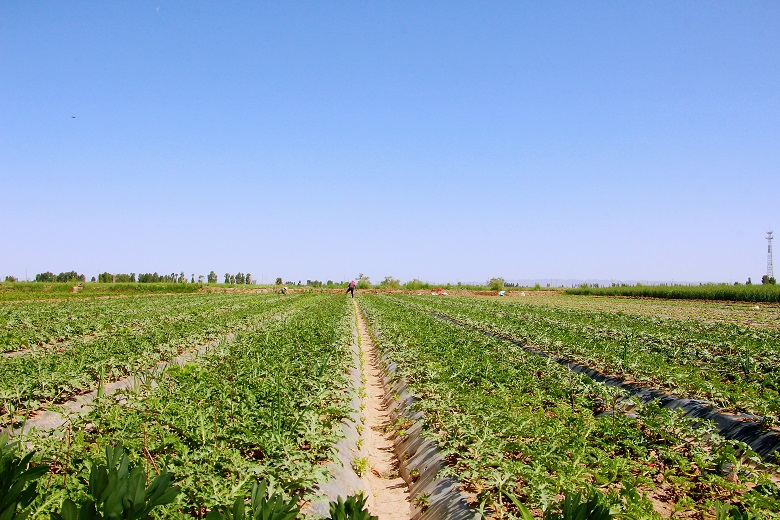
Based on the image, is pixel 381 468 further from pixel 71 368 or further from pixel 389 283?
pixel 389 283

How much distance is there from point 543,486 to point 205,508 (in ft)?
8.00

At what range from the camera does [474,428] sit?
5008 mm

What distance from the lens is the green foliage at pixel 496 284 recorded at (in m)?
68.4

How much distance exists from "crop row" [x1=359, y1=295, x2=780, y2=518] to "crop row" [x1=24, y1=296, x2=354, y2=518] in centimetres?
133

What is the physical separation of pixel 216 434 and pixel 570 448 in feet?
10.9

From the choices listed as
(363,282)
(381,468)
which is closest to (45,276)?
(363,282)

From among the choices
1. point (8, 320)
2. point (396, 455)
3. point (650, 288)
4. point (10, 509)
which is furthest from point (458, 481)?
point (650, 288)

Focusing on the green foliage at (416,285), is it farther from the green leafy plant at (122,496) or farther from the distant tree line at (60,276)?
the green leafy plant at (122,496)

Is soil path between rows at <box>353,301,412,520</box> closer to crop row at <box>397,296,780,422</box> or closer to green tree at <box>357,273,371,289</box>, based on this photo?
crop row at <box>397,296,780,422</box>

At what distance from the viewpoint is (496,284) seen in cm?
6931

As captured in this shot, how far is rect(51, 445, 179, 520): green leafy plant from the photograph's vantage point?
167 centimetres

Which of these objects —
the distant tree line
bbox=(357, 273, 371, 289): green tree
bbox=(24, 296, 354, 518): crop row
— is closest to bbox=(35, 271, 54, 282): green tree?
the distant tree line

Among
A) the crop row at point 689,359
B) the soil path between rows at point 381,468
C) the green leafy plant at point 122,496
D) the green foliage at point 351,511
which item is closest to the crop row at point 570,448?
the soil path between rows at point 381,468

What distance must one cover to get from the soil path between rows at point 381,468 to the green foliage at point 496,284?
60.5 meters
